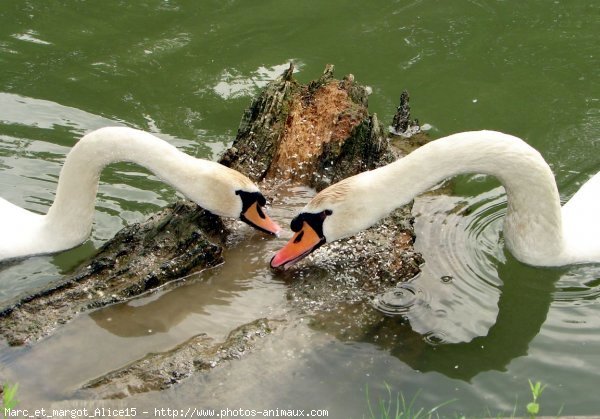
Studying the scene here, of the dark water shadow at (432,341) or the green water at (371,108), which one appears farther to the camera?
the dark water shadow at (432,341)

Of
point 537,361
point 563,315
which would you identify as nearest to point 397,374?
point 537,361

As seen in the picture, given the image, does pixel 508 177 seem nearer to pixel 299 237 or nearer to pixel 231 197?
pixel 299 237

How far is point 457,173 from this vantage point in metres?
6.90

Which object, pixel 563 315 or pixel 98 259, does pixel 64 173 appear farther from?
pixel 563 315

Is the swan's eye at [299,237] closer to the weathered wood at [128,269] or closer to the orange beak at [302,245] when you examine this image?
the orange beak at [302,245]

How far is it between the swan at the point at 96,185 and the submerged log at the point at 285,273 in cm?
28

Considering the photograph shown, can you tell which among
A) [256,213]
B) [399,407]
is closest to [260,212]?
[256,213]

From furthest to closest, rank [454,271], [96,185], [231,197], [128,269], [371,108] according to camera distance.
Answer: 1. [371,108]
2. [96,185]
3. [454,271]
4. [231,197]
5. [128,269]

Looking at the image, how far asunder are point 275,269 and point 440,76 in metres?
5.56

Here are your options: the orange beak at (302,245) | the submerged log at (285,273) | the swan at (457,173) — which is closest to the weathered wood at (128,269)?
the submerged log at (285,273)

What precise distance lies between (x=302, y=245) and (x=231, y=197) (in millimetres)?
728

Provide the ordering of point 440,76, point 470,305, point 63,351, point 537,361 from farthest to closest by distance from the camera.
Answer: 1. point 440,76
2. point 470,305
3. point 537,361
4. point 63,351

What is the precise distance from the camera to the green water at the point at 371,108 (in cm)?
614

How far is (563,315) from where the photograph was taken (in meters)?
7.27
